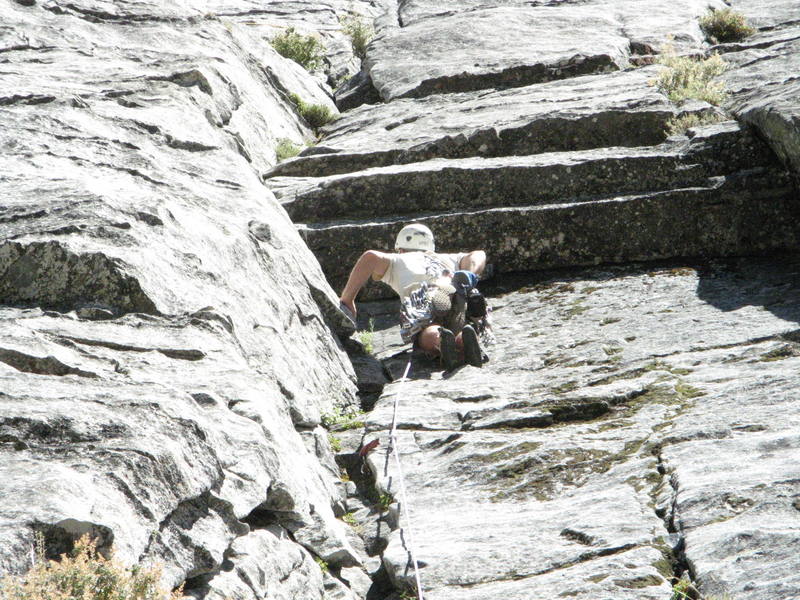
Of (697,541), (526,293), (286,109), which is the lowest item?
(526,293)

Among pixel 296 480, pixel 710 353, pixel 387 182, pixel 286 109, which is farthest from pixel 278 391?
pixel 286 109

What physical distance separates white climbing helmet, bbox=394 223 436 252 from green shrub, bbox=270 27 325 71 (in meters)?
9.58

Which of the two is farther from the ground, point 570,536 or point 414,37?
point 414,37

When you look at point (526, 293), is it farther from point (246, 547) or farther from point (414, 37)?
point (414, 37)

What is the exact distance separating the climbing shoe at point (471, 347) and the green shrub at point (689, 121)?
17.0 feet

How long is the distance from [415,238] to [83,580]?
7769mm

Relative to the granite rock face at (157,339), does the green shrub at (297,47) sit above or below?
above

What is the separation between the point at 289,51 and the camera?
19.4 m

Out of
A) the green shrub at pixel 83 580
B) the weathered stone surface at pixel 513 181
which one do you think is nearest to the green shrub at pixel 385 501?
the green shrub at pixel 83 580

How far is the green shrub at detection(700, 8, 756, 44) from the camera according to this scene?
1725 cm

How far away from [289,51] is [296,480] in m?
15.2

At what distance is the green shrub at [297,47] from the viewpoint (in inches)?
764

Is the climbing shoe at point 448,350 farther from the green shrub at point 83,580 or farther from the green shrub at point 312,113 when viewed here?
the green shrub at point 312,113

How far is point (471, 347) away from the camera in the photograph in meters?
9.06
